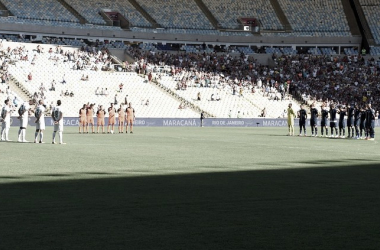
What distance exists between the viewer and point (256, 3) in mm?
88938

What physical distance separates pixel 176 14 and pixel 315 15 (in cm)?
1695

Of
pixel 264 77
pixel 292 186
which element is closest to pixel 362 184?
pixel 292 186

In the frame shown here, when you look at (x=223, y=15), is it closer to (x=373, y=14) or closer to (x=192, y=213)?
(x=373, y=14)

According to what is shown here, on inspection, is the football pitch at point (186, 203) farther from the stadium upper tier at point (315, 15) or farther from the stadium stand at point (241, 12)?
the stadium upper tier at point (315, 15)

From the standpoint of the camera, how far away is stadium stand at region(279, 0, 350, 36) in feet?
287

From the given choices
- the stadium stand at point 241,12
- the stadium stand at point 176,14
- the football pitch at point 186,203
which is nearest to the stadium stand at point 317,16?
the stadium stand at point 241,12

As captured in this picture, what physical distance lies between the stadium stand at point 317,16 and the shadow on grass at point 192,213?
73.1 meters

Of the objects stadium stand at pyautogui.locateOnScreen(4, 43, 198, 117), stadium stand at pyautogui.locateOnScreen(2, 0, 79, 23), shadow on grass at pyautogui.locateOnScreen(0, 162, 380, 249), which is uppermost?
stadium stand at pyautogui.locateOnScreen(2, 0, 79, 23)

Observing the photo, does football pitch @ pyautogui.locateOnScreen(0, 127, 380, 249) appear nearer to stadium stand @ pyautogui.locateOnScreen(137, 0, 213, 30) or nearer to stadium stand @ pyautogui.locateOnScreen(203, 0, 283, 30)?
stadium stand @ pyautogui.locateOnScreen(137, 0, 213, 30)

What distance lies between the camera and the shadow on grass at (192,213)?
28.1ft

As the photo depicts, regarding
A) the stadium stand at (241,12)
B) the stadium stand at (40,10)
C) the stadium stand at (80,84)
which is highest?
the stadium stand at (241,12)

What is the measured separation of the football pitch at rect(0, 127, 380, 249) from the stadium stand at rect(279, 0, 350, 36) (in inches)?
2650

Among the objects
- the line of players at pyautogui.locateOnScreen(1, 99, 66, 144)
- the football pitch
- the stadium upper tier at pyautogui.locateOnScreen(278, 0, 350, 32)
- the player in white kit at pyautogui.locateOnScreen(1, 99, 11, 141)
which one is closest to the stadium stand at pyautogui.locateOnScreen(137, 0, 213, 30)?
the stadium upper tier at pyautogui.locateOnScreen(278, 0, 350, 32)

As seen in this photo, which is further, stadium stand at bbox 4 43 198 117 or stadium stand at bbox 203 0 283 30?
stadium stand at bbox 203 0 283 30
